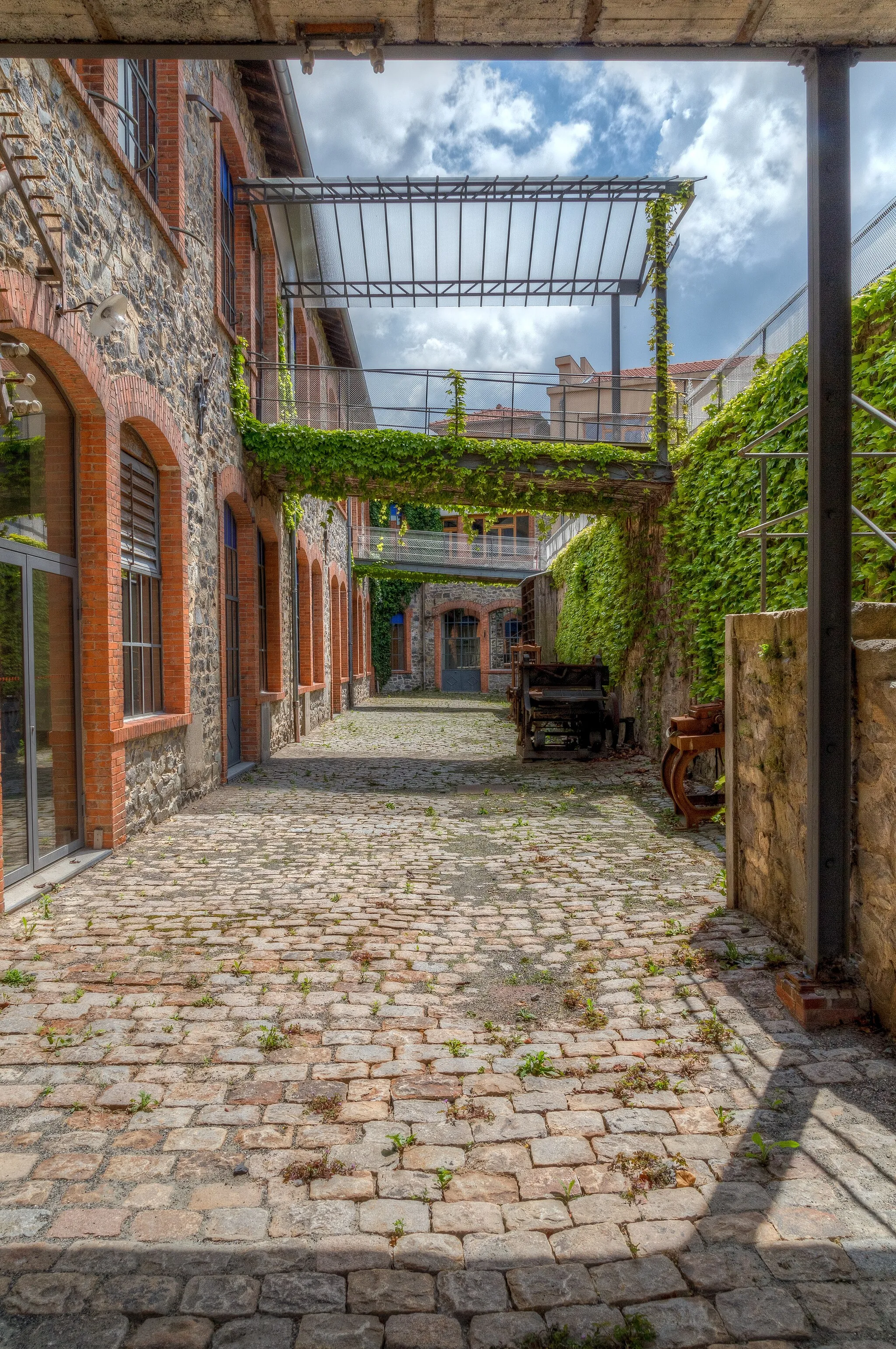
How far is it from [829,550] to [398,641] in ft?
92.5

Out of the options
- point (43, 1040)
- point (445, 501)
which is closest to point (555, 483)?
point (445, 501)

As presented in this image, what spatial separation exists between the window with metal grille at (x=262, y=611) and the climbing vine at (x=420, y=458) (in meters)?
1.35

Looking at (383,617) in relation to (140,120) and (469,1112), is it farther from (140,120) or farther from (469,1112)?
(469,1112)

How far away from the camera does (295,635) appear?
13.2 m

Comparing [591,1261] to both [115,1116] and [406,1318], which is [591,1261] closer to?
[406,1318]

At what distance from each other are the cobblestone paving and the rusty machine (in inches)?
248

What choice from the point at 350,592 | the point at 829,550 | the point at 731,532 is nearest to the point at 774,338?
the point at 731,532

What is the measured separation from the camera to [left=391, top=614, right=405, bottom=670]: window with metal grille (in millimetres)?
31094

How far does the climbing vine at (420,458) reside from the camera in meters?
10.2

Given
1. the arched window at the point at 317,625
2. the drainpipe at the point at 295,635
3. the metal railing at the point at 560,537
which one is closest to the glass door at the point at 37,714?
the drainpipe at the point at 295,635

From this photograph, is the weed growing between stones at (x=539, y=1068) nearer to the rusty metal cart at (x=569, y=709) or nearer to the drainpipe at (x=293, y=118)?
the rusty metal cart at (x=569, y=709)

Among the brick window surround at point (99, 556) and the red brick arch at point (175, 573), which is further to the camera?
the red brick arch at point (175, 573)

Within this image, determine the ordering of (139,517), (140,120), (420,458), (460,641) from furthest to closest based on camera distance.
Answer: (460,641) < (420,458) < (140,120) < (139,517)

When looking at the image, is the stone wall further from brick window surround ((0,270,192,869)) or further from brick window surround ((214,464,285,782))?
brick window surround ((214,464,285,782))
